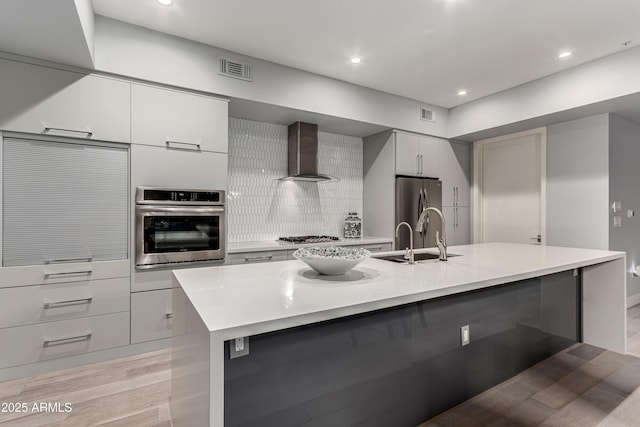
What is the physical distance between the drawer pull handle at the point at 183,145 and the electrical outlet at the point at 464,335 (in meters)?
2.50

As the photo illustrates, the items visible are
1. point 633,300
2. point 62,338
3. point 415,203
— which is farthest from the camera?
point 415,203

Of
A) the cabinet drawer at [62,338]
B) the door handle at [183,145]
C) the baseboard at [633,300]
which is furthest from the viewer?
the baseboard at [633,300]

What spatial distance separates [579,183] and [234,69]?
404 cm

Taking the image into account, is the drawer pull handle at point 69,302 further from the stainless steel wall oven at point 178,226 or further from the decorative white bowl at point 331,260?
the decorative white bowl at point 331,260

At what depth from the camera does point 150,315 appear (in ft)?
8.62

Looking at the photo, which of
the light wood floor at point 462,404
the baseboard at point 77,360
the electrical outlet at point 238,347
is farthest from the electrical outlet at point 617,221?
the baseboard at point 77,360

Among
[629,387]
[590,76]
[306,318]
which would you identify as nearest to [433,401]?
[306,318]

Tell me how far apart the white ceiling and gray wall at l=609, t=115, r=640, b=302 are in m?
1.13

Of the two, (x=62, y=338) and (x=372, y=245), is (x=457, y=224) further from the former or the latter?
(x=62, y=338)

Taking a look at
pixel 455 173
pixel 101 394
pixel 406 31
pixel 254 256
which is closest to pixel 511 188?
pixel 455 173

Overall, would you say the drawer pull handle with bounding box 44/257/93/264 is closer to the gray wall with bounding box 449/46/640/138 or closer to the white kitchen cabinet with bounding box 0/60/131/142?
the white kitchen cabinet with bounding box 0/60/131/142

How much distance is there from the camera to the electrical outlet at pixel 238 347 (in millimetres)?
1028

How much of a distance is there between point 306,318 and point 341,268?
0.53 meters

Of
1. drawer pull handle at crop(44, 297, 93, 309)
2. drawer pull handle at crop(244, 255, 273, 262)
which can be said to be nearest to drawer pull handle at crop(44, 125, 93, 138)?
drawer pull handle at crop(44, 297, 93, 309)
